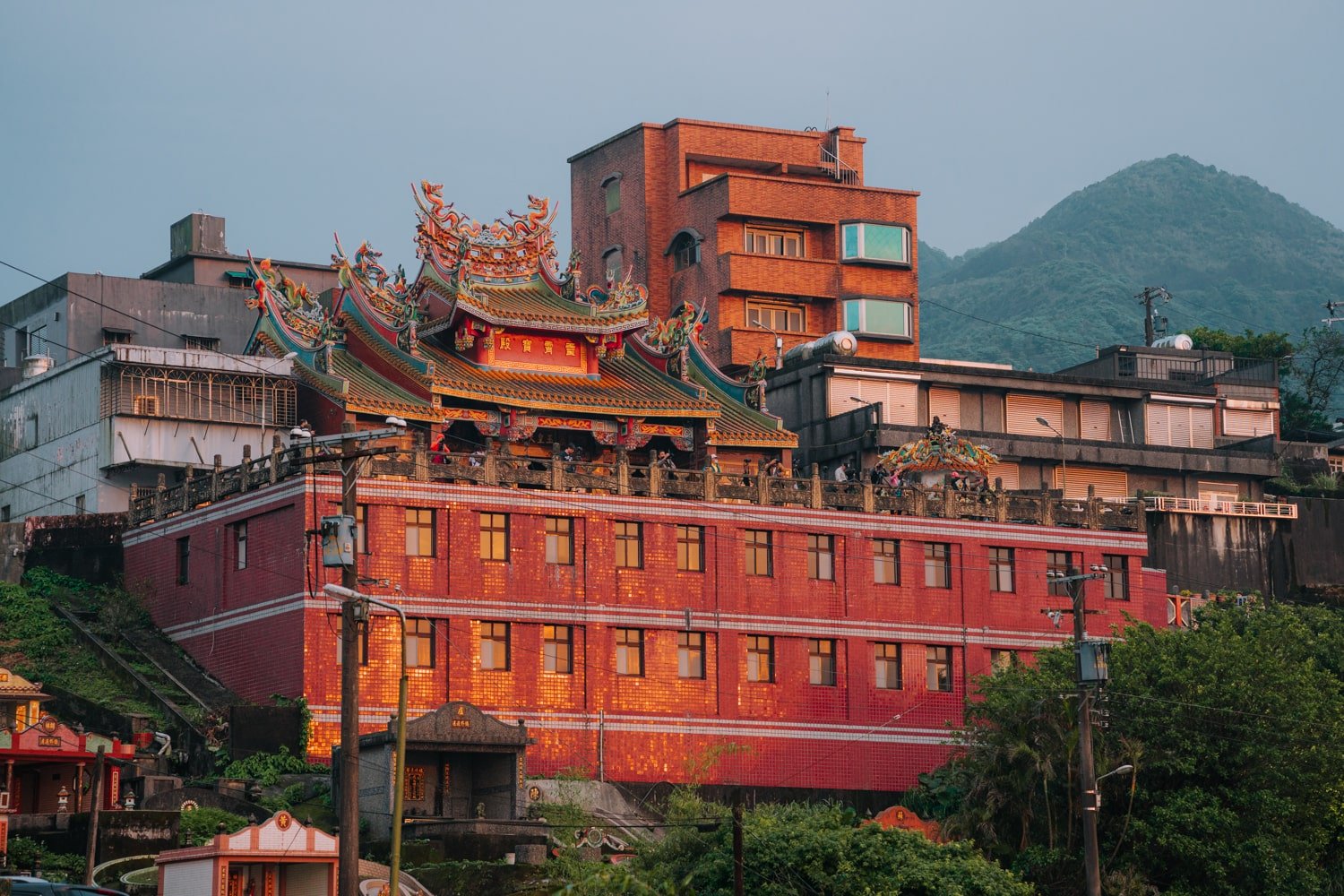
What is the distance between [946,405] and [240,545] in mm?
30227

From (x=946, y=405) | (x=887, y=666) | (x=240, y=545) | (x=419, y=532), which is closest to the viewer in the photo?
(x=419, y=532)

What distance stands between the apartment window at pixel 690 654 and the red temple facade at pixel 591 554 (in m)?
0.08

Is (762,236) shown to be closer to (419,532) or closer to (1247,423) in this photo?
(1247,423)

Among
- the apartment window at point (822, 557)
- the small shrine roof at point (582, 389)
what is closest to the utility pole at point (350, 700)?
the small shrine roof at point (582, 389)

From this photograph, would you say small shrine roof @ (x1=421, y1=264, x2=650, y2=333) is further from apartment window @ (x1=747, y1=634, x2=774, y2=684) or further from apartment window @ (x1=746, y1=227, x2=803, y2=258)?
apartment window @ (x1=746, y1=227, x2=803, y2=258)

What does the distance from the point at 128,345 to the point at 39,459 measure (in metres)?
6.32

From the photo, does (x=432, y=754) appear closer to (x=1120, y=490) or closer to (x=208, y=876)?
(x=208, y=876)

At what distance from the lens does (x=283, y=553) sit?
64.2m

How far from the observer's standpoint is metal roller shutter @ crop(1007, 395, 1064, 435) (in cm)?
8706

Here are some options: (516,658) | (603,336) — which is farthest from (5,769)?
(603,336)

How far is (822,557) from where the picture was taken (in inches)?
2773

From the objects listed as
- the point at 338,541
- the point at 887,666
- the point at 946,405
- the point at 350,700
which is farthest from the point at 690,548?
the point at 338,541

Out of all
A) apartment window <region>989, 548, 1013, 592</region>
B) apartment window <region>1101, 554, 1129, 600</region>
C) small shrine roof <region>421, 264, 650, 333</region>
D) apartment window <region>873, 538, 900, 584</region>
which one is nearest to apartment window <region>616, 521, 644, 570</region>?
small shrine roof <region>421, 264, 650, 333</region>

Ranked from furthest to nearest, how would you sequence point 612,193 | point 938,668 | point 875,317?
1. point 612,193
2. point 875,317
3. point 938,668
